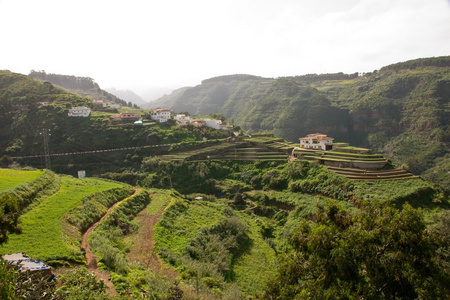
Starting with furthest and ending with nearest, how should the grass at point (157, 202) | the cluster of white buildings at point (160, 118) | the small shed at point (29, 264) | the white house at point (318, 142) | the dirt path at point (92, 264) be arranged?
the cluster of white buildings at point (160, 118) < the white house at point (318, 142) < the grass at point (157, 202) < the dirt path at point (92, 264) < the small shed at point (29, 264)

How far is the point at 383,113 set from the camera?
76.6 metres

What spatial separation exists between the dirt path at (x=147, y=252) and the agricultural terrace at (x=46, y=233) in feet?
10.5

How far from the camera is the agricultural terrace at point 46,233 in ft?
37.2

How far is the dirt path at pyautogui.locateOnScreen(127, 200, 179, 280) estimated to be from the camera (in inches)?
534

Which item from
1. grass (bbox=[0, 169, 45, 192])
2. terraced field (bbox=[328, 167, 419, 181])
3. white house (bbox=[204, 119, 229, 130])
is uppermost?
white house (bbox=[204, 119, 229, 130])

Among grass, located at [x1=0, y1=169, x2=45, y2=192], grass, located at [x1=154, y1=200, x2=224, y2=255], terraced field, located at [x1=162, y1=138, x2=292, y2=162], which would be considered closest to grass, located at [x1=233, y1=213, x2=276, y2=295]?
grass, located at [x1=154, y1=200, x2=224, y2=255]

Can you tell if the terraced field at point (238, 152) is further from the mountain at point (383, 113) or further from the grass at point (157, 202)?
the mountain at point (383, 113)

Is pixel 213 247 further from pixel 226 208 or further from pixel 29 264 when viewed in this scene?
pixel 29 264

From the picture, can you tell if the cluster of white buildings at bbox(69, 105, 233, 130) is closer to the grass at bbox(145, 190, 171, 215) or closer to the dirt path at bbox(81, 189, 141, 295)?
the grass at bbox(145, 190, 171, 215)

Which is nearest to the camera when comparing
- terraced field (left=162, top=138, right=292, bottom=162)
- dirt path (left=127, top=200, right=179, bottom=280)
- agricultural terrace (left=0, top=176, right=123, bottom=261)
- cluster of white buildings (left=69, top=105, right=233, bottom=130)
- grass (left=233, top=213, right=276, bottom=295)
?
agricultural terrace (left=0, top=176, right=123, bottom=261)

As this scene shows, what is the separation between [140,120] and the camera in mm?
53469

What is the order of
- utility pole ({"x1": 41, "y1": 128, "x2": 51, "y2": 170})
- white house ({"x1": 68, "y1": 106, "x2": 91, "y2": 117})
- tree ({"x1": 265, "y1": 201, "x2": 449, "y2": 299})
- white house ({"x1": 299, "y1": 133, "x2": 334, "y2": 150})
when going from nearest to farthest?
tree ({"x1": 265, "y1": 201, "x2": 449, "y2": 299})
white house ({"x1": 299, "y1": 133, "x2": 334, "y2": 150})
utility pole ({"x1": 41, "y1": 128, "x2": 51, "y2": 170})
white house ({"x1": 68, "y1": 106, "x2": 91, "y2": 117})

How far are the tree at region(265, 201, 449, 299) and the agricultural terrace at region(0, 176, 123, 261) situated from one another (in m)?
8.95

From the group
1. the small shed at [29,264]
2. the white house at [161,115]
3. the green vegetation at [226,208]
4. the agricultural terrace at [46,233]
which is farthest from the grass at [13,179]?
the white house at [161,115]
